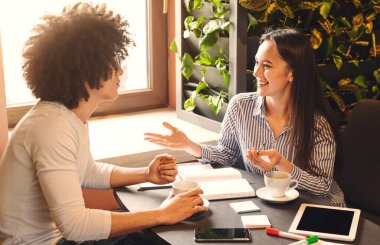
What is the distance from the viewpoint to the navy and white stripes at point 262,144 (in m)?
1.93

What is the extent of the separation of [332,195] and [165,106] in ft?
4.56

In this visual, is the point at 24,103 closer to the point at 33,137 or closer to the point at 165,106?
the point at 165,106

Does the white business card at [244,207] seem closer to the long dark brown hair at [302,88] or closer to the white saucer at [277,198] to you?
the white saucer at [277,198]

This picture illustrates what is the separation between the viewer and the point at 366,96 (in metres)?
3.06

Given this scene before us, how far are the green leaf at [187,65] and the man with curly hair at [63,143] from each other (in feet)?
3.80

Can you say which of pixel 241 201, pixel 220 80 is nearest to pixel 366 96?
pixel 220 80

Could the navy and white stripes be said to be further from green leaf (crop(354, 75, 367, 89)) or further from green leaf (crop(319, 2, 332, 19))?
green leaf (crop(354, 75, 367, 89))

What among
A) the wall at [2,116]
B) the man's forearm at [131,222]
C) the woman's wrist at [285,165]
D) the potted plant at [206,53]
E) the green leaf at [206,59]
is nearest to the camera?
the man's forearm at [131,222]

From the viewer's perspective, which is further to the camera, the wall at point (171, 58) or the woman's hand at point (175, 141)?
the wall at point (171, 58)

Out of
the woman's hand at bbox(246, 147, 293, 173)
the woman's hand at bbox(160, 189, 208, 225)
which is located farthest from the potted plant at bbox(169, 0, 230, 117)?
the woman's hand at bbox(160, 189, 208, 225)

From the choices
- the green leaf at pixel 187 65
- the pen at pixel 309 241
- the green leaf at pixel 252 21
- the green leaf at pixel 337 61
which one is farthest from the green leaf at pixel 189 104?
the pen at pixel 309 241

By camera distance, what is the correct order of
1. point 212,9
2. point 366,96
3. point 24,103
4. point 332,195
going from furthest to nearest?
point 366,96, point 24,103, point 212,9, point 332,195

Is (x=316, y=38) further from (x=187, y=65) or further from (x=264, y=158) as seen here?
(x=264, y=158)

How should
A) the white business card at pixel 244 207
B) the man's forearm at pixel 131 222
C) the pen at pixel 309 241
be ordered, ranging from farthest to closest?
the white business card at pixel 244 207 → the man's forearm at pixel 131 222 → the pen at pixel 309 241
